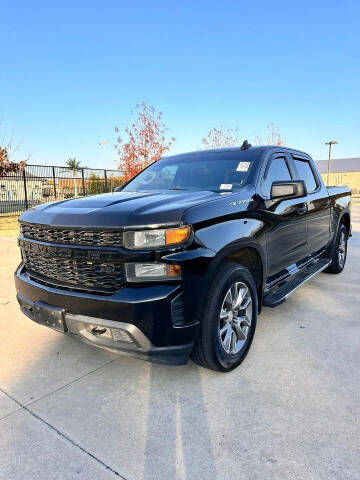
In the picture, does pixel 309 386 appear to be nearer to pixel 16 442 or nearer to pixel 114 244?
pixel 114 244

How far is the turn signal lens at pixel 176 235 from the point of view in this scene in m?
2.22

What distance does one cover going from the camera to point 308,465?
1.80 m

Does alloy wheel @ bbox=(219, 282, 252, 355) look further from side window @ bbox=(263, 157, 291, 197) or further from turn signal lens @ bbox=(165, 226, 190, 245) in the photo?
side window @ bbox=(263, 157, 291, 197)

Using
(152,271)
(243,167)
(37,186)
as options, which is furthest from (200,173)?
(37,186)

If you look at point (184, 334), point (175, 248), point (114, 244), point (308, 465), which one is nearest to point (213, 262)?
point (175, 248)

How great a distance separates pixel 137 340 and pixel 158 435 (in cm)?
55

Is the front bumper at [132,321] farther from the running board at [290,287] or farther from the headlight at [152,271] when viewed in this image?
the running board at [290,287]

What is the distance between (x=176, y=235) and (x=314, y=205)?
2.65 metres

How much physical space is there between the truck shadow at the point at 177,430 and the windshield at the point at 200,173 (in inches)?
63.6

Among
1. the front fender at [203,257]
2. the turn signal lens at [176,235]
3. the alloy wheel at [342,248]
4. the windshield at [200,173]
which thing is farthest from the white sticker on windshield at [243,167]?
the alloy wheel at [342,248]

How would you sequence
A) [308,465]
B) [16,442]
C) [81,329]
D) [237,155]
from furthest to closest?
[237,155], [81,329], [16,442], [308,465]

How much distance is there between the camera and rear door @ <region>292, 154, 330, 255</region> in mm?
4164

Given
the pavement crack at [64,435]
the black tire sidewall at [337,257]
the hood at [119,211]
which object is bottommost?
the pavement crack at [64,435]

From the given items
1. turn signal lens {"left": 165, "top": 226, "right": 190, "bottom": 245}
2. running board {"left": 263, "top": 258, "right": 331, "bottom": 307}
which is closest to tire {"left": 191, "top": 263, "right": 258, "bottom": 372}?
running board {"left": 263, "top": 258, "right": 331, "bottom": 307}
